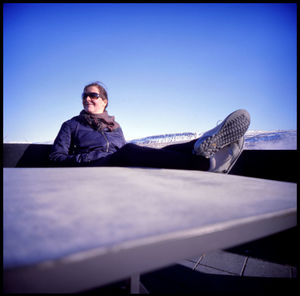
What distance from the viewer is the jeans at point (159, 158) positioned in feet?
3.39

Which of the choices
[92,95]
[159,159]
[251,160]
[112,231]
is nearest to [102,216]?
[112,231]

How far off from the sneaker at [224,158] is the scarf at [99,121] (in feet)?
4.00

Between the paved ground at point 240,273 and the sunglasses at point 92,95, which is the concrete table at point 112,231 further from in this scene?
the sunglasses at point 92,95

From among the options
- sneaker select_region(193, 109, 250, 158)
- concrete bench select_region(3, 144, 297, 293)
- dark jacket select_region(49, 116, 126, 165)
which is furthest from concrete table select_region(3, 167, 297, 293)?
dark jacket select_region(49, 116, 126, 165)

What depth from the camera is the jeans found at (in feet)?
3.39

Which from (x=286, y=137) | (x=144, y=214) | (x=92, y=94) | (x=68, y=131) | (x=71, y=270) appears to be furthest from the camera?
(x=92, y=94)

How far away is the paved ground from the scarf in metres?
1.38

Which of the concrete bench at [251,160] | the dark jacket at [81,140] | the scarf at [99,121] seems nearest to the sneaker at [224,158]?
the concrete bench at [251,160]

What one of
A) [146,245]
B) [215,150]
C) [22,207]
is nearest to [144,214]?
[146,245]

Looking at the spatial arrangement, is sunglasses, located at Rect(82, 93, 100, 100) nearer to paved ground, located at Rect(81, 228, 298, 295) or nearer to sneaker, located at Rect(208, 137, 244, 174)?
sneaker, located at Rect(208, 137, 244, 174)

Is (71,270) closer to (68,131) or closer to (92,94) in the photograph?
(68,131)

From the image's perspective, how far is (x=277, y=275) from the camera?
1.15 m

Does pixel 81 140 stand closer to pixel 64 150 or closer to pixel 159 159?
pixel 64 150

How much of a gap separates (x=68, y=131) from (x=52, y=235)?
1679mm
